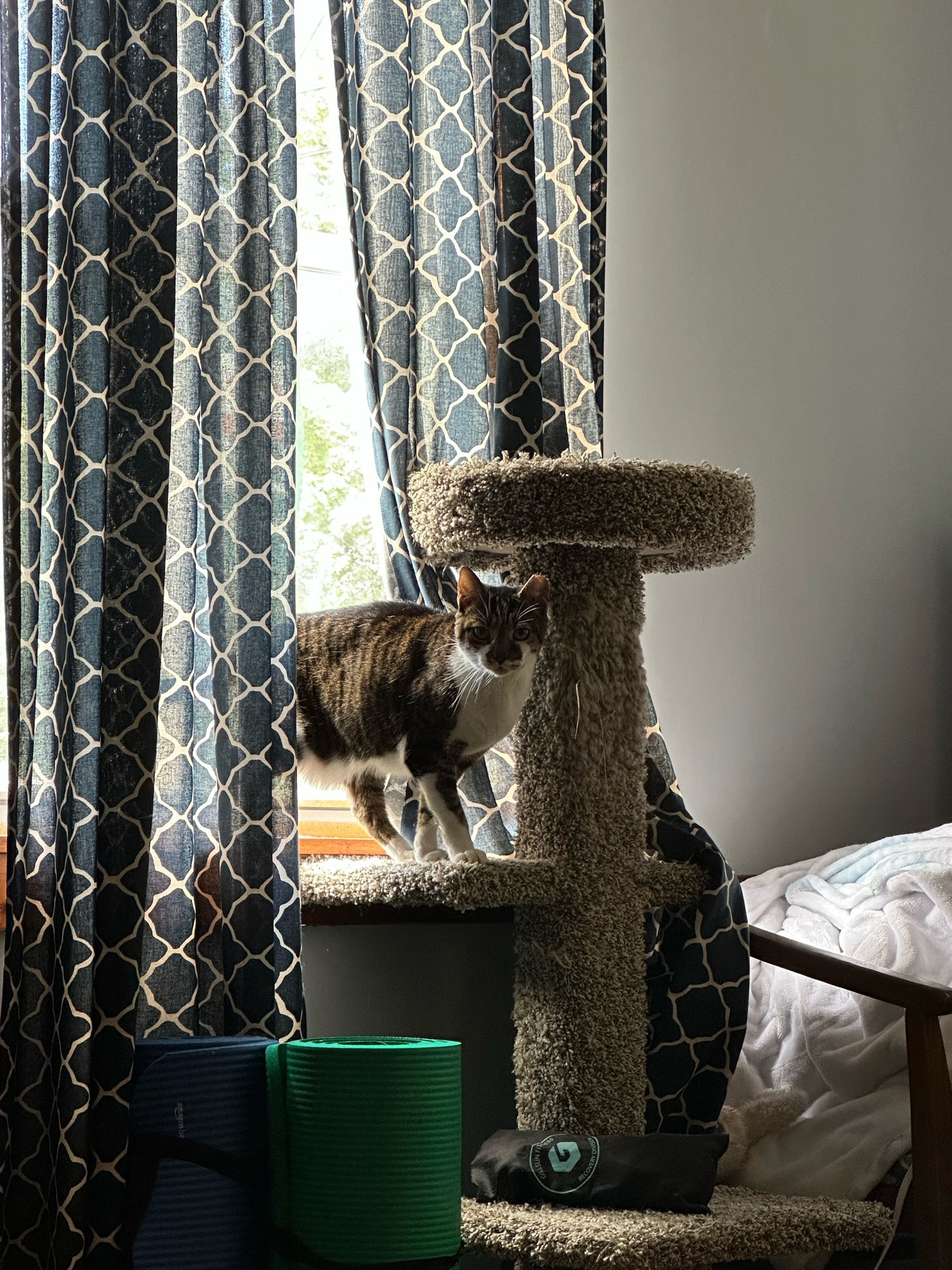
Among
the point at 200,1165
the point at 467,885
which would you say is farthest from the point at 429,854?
the point at 200,1165

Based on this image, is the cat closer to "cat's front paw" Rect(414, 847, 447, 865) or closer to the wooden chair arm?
"cat's front paw" Rect(414, 847, 447, 865)

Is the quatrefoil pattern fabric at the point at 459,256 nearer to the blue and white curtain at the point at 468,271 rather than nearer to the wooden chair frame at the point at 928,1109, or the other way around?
the blue and white curtain at the point at 468,271

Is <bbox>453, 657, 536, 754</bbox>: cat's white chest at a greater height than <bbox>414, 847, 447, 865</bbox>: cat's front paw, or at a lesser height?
greater

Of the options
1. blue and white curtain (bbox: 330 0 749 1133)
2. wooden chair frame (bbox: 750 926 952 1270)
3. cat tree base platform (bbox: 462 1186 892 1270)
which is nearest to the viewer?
cat tree base platform (bbox: 462 1186 892 1270)

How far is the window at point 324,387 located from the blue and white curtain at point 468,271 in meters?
0.26

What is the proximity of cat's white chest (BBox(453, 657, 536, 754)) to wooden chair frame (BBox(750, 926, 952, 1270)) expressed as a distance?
559mm

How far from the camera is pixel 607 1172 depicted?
1444 millimetres

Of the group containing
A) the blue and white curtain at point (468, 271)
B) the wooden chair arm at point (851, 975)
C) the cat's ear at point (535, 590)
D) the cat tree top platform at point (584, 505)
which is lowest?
the wooden chair arm at point (851, 975)

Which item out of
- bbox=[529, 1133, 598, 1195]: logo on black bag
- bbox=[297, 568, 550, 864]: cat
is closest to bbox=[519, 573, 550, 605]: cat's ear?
bbox=[297, 568, 550, 864]: cat

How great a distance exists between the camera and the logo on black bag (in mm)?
1450

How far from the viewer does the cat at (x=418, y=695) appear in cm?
160

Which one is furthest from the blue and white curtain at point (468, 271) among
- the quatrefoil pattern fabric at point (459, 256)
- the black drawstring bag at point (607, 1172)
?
the black drawstring bag at point (607, 1172)

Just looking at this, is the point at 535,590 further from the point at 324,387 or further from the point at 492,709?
the point at 324,387

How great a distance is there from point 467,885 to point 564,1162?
0.34 meters
